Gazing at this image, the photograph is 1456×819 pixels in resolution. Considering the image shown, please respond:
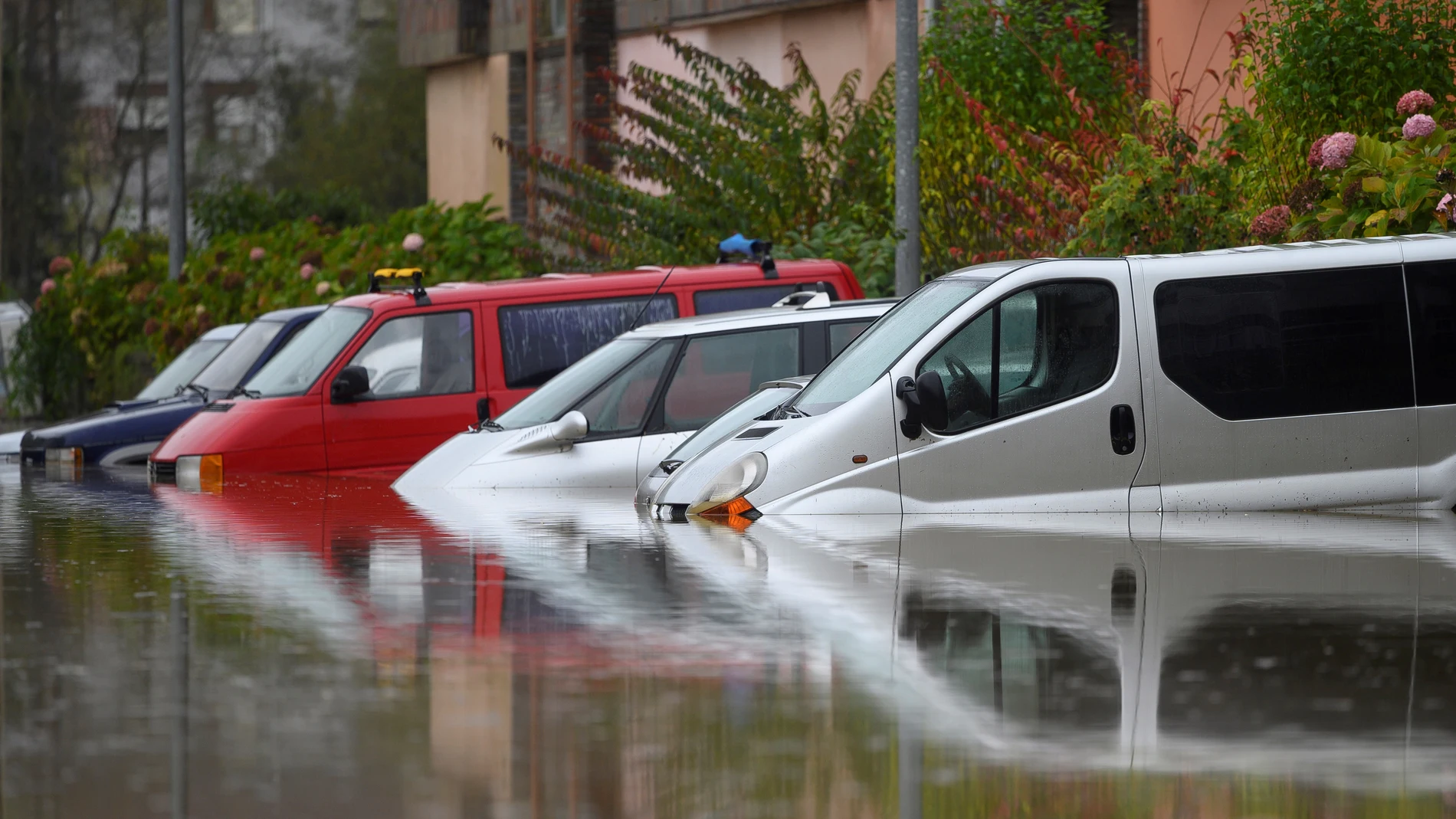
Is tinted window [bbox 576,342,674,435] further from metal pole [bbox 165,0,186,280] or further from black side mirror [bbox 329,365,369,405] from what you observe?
metal pole [bbox 165,0,186,280]

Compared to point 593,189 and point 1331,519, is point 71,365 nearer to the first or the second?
point 593,189

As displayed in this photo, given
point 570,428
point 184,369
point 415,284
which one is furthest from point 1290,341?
point 184,369

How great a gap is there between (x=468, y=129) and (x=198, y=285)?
1220cm

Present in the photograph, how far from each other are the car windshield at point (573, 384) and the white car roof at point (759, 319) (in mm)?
120

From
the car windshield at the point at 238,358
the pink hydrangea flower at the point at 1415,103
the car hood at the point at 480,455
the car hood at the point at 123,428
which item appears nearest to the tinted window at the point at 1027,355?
the car hood at the point at 480,455

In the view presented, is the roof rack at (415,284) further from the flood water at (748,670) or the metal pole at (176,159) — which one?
the metal pole at (176,159)

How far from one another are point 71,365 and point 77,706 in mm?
24948

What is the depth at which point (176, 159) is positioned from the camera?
28.7 meters

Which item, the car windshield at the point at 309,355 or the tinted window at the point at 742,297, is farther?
the car windshield at the point at 309,355

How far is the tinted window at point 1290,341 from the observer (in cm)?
1112

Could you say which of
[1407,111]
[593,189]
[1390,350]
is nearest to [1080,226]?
[1407,111]

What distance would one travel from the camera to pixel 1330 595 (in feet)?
29.2

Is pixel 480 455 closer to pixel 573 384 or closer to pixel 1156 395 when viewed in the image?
pixel 573 384

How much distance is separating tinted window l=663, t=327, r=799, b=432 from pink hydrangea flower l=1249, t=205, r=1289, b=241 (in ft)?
9.41
